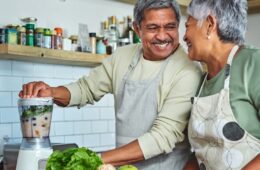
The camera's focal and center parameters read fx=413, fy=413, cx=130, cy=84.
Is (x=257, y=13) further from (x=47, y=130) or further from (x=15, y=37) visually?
(x=47, y=130)

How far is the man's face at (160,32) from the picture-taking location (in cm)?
157

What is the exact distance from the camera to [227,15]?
1388 mm

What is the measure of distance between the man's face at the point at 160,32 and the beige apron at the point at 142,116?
0.18 ft

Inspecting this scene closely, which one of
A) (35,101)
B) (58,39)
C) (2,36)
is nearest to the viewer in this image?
(35,101)

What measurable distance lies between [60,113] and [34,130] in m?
1.47

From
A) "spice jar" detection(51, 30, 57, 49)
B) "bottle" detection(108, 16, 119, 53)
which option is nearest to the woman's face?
"spice jar" detection(51, 30, 57, 49)

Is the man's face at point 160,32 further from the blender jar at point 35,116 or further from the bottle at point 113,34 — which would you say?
the bottle at point 113,34

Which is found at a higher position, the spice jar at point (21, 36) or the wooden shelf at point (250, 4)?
the wooden shelf at point (250, 4)

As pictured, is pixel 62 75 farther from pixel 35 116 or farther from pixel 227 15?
pixel 227 15

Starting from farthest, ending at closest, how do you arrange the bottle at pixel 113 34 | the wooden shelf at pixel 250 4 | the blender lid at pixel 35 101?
the wooden shelf at pixel 250 4 → the bottle at pixel 113 34 → the blender lid at pixel 35 101

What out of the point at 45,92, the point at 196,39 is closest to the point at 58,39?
the point at 45,92

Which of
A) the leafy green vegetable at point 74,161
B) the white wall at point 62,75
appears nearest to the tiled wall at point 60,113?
the white wall at point 62,75

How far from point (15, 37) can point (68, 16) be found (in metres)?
0.53

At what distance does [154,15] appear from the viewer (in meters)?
1.57
